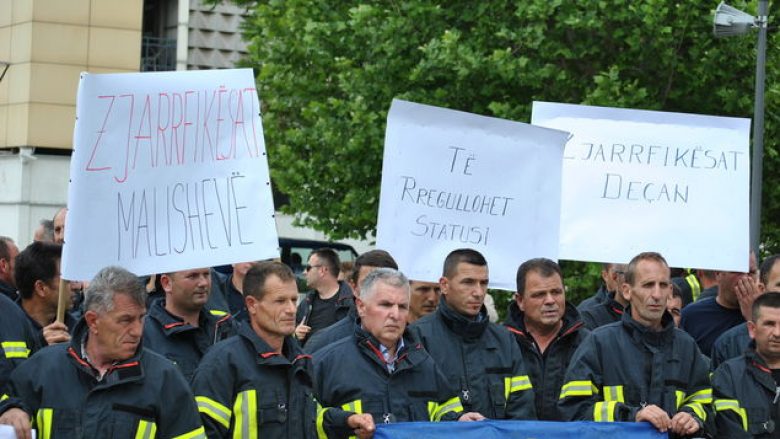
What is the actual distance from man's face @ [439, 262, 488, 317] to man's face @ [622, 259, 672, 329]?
767 millimetres

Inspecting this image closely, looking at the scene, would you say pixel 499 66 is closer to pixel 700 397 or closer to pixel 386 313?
pixel 700 397

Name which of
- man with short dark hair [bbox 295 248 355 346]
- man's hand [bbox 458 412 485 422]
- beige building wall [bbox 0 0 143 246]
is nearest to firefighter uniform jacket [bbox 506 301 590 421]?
man's hand [bbox 458 412 485 422]

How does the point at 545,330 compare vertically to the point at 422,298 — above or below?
below

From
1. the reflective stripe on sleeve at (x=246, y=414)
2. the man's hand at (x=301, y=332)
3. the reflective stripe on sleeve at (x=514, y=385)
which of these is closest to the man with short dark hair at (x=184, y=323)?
the reflective stripe on sleeve at (x=246, y=414)

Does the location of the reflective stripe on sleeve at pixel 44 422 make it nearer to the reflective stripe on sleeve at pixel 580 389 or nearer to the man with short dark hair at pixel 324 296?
the reflective stripe on sleeve at pixel 580 389

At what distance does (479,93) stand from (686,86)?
272cm

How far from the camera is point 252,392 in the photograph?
21.9 ft

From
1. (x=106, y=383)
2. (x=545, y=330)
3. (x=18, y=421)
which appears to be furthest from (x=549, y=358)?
(x=18, y=421)

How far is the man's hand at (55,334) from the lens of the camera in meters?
7.03

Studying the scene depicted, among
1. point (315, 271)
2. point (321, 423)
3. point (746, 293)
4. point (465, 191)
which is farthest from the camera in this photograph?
point (315, 271)

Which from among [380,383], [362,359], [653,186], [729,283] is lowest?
[380,383]

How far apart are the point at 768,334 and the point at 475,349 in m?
1.55

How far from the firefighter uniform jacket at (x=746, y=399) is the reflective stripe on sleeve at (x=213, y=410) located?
105 inches

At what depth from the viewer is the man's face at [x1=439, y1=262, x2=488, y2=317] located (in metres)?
7.85
